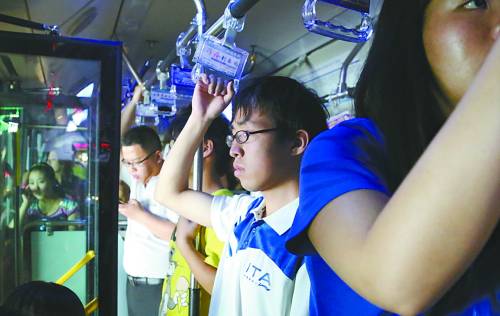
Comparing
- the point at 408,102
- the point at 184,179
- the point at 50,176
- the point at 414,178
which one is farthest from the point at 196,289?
the point at 414,178

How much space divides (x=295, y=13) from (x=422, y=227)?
306 cm

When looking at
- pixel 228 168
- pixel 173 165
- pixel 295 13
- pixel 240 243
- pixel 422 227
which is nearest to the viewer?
pixel 422 227

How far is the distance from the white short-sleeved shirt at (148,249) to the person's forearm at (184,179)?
1.07 metres

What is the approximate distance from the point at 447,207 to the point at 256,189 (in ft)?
3.36

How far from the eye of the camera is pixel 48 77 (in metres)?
1.84

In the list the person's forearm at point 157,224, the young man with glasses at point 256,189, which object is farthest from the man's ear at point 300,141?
the person's forearm at point 157,224

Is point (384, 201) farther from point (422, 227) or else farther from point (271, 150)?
point (271, 150)

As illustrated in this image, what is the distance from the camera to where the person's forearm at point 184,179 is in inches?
62.2

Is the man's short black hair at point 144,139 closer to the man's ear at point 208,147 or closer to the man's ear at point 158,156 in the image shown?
the man's ear at point 158,156

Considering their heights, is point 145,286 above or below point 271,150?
below

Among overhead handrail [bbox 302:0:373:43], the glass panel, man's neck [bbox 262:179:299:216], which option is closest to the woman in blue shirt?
overhead handrail [bbox 302:0:373:43]

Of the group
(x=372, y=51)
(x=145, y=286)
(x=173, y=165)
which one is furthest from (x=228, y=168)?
(x=372, y=51)

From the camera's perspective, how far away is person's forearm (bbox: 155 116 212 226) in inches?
62.2

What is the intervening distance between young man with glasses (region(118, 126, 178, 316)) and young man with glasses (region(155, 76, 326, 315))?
3.17 ft
